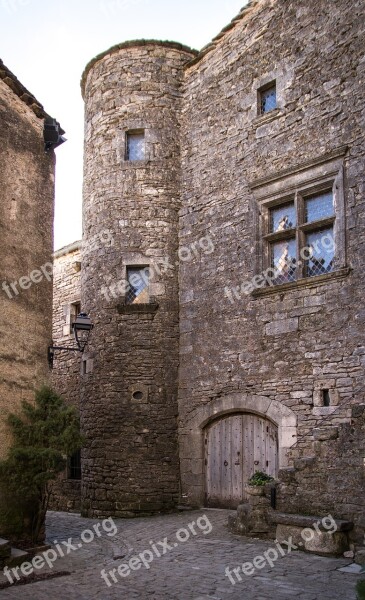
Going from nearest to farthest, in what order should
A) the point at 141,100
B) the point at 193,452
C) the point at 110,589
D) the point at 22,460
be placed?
the point at 110,589 < the point at 22,460 < the point at 193,452 < the point at 141,100

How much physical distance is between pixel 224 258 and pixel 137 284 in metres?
1.76

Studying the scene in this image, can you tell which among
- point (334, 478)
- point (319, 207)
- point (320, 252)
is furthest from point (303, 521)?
point (319, 207)

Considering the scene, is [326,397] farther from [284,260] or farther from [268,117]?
[268,117]

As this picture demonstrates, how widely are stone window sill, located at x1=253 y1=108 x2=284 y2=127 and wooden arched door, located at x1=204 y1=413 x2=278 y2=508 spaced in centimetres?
465

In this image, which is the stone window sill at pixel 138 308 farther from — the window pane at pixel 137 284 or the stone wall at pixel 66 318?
the stone wall at pixel 66 318

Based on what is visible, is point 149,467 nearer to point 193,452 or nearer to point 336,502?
point 193,452

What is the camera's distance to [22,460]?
689 cm

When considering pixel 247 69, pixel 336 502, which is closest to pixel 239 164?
pixel 247 69

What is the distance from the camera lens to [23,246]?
775 cm

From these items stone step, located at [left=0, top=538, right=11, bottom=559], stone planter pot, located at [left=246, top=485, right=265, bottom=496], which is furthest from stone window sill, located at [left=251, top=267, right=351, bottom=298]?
stone step, located at [left=0, top=538, right=11, bottom=559]

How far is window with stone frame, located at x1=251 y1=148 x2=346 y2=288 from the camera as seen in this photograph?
8930 mm

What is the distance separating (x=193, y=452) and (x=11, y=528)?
399 cm

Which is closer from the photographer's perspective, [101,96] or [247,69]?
[247,69]

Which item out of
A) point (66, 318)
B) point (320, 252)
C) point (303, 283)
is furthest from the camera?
point (66, 318)
